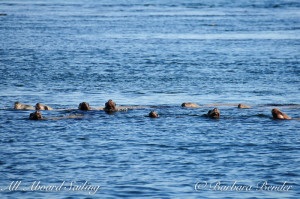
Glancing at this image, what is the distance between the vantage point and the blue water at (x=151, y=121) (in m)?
20.2

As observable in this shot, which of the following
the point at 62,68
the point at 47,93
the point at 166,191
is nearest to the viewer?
the point at 166,191

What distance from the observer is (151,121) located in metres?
29.4

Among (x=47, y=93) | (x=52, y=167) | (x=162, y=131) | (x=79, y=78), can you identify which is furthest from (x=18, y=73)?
(x=52, y=167)

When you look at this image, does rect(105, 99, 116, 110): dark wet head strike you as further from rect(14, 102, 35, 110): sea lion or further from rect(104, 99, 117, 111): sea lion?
rect(14, 102, 35, 110): sea lion

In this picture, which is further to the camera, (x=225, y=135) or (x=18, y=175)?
(x=225, y=135)

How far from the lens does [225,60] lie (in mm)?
56844

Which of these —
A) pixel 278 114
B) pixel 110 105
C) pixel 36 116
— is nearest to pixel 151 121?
pixel 110 105

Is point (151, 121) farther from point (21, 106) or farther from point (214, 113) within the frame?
point (21, 106)

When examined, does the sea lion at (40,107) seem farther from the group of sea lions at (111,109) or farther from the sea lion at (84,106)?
the sea lion at (84,106)

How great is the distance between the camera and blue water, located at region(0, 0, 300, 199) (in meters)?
20.2

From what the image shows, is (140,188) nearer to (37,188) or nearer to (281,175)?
(37,188)

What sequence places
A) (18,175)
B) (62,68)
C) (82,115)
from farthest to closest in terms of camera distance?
(62,68), (82,115), (18,175)

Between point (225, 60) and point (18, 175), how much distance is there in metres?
38.6

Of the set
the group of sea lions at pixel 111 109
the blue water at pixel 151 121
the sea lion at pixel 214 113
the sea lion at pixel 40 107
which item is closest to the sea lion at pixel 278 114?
the group of sea lions at pixel 111 109
